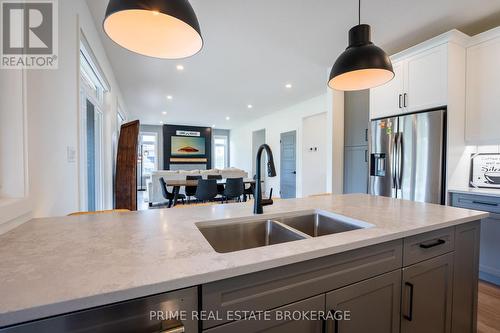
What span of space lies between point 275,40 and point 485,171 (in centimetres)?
287

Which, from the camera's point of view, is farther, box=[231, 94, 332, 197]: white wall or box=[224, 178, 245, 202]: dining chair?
box=[231, 94, 332, 197]: white wall

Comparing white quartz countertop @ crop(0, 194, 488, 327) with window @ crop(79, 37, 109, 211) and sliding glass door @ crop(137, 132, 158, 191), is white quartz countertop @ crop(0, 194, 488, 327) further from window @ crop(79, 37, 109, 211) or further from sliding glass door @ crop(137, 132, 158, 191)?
sliding glass door @ crop(137, 132, 158, 191)

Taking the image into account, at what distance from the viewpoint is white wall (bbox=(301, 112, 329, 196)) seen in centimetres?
552

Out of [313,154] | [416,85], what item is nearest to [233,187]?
[313,154]

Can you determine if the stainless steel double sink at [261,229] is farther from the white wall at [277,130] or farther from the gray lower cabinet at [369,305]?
the white wall at [277,130]

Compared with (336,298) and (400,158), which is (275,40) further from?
(336,298)

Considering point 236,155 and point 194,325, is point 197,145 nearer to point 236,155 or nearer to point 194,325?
point 236,155

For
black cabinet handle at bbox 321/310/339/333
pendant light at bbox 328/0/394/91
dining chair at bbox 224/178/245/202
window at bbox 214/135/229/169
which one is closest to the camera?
black cabinet handle at bbox 321/310/339/333

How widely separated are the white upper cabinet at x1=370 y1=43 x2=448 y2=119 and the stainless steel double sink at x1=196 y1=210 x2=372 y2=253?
2.11m

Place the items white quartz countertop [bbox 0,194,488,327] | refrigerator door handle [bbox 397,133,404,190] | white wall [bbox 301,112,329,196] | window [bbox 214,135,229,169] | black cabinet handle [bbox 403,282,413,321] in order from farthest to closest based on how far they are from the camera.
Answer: window [bbox 214,135,229,169] → white wall [bbox 301,112,329,196] → refrigerator door handle [bbox 397,133,404,190] → black cabinet handle [bbox 403,282,413,321] → white quartz countertop [bbox 0,194,488,327]

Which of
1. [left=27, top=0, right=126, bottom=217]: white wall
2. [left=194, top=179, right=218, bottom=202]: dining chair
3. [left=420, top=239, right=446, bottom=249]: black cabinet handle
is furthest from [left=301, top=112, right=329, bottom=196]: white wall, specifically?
[left=27, top=0, right=126, bottom=217]: white wall

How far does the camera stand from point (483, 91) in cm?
233

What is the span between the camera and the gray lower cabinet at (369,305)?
34.4 inches
